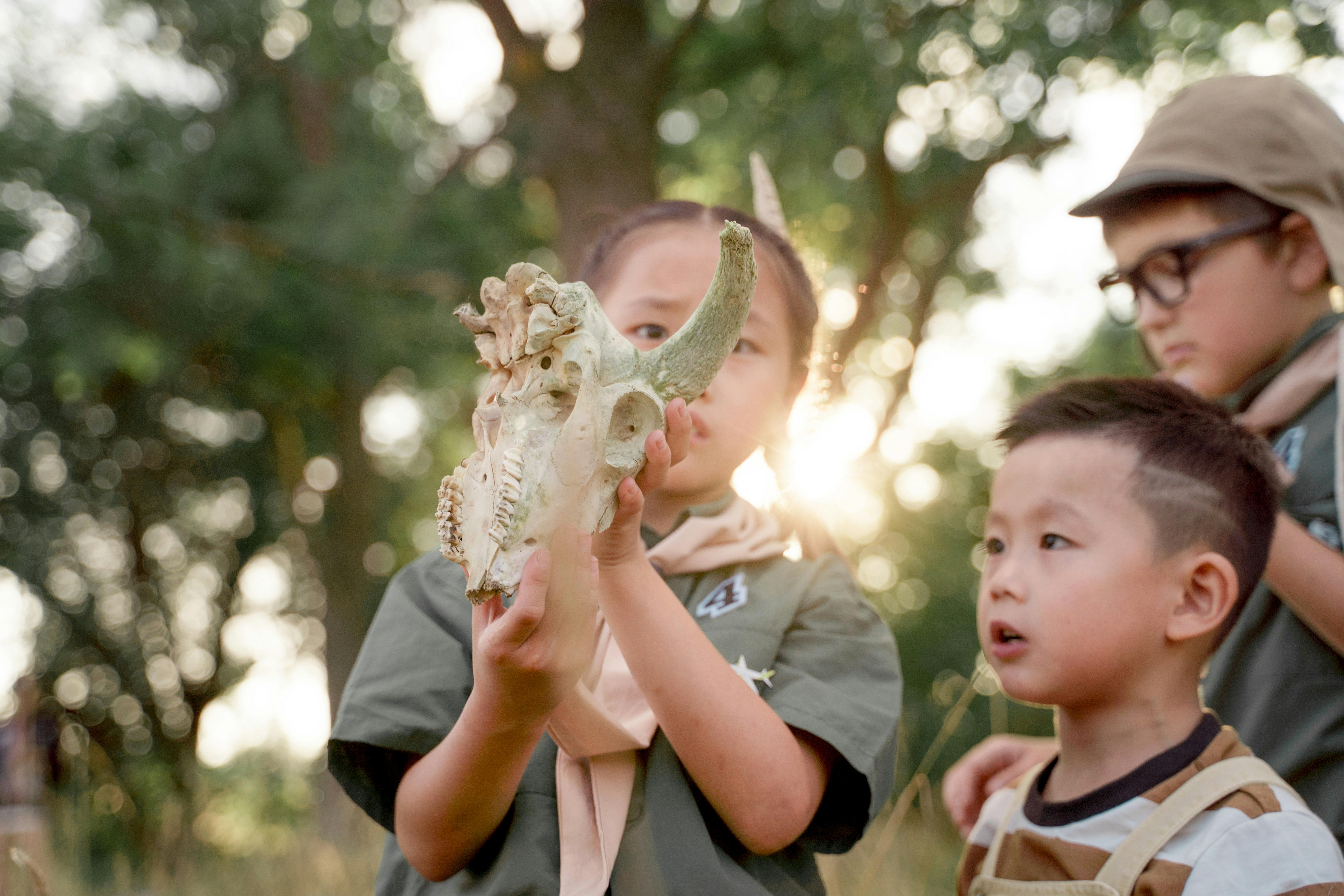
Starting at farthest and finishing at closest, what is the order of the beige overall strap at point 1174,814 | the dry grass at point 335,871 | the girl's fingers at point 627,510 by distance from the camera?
the dry grass at point 335,871 → the beige overall strap at point 1174,814 → the girl's fingers at point 627,510

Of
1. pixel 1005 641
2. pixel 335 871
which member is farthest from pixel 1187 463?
pixel 335 871

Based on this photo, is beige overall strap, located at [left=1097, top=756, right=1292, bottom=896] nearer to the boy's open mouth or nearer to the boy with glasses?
the boy's open mouth

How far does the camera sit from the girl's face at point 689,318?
1.91 meters

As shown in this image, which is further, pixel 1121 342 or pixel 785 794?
pixel 1121 342

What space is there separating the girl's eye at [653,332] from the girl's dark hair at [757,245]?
0.26 metres

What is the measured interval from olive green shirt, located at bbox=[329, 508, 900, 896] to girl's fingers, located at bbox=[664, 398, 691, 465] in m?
0.52

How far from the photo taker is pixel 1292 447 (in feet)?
7.66

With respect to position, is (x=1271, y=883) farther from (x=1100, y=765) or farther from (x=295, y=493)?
(x=295, y=493)

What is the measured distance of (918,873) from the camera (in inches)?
175

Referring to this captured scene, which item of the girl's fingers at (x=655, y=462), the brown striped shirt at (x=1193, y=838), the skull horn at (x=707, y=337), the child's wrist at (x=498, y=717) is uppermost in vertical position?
the skull horn at (x=707, y=337)

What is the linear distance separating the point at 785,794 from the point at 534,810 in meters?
0.45

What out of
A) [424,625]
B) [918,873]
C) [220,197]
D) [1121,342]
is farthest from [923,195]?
[424,625]

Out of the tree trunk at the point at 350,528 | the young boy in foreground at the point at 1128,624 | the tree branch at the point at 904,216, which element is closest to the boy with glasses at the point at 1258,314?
the young boy in foreground at the point at 1128,624

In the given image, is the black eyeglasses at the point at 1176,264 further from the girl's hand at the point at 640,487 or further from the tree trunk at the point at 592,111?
the tree trunk at the point at 592,111
